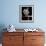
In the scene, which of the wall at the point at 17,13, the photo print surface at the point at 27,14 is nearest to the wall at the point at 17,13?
the wall at the point at 17,13

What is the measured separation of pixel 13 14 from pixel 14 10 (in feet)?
0.43

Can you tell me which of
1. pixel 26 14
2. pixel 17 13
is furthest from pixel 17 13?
pixel 26 14

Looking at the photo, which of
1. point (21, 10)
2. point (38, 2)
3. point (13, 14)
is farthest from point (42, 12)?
point (13, 14)

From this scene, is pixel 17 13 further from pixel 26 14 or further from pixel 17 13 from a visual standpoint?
pixel 26 14

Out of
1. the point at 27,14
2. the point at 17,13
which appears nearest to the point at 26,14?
the point at 27,14

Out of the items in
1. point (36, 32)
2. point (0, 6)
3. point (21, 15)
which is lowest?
point (36, 32)

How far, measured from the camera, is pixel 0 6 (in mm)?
4062

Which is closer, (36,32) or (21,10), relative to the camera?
(36,32)

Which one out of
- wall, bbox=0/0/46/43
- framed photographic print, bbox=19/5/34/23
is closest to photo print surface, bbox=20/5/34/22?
framed photographic print, bbox=19/5/34/23

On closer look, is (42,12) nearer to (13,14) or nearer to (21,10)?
(21,10)

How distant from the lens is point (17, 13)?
4.07 metres

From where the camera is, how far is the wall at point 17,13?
4.05 m

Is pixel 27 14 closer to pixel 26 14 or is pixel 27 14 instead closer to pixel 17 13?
pixel 26 14

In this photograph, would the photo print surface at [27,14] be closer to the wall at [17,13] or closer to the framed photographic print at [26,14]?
the framed photographic print at [26,14]
